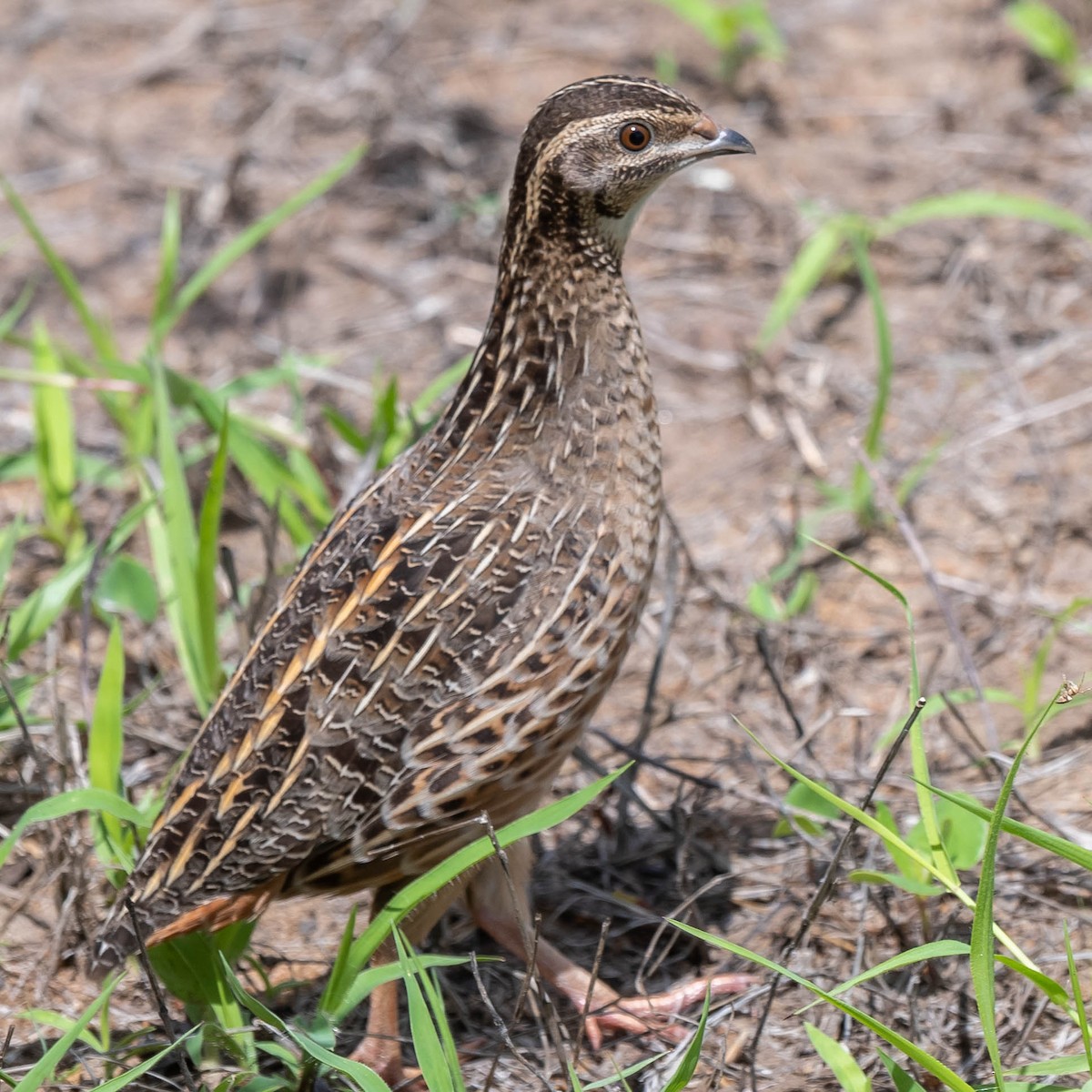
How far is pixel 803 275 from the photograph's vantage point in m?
5.95

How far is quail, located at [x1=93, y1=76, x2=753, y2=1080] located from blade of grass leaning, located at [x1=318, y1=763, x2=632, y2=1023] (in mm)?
183

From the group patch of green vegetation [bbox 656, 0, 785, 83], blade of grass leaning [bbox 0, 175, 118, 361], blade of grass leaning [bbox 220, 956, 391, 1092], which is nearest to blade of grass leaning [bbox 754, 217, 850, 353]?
patch of green vegetation [bbox 656, 0, 785, 83]

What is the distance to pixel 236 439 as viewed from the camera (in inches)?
192

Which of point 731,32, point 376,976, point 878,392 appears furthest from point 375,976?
point 731,32

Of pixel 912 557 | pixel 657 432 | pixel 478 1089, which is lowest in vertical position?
pixel 478 1089

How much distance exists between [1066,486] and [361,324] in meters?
3.07

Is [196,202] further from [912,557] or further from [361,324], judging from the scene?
[912,557]

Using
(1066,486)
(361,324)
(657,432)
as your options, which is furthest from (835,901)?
(361,324)

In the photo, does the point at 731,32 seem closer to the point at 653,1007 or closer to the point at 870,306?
the point at 870,306

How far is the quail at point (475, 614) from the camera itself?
3508 millimetres

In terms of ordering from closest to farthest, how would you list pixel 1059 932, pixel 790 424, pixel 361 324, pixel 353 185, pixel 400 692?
Answer: pixel 400 692, pixel 1059 932, pixel 790 424, pixel 361 324, pixel 353 185

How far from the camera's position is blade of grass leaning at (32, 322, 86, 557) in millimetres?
5227

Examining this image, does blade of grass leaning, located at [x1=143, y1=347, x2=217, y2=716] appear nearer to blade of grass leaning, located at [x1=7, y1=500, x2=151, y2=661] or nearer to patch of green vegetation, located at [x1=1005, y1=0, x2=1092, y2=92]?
blade of grass leaning, located at [x1=7, y1=500, x2=151, y2=661]

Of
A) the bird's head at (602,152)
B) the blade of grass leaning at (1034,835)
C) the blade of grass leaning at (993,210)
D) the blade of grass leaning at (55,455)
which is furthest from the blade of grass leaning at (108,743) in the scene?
the blade of grass leaning at (993,210)
